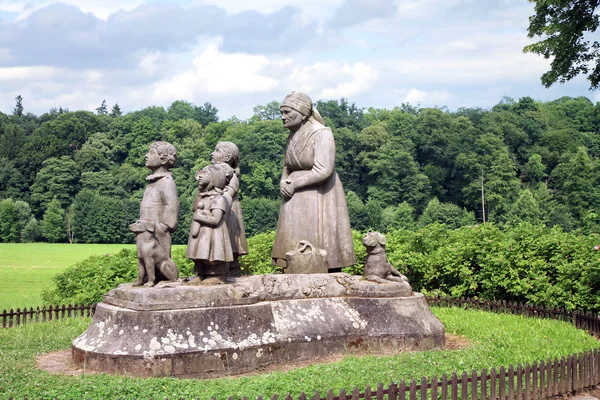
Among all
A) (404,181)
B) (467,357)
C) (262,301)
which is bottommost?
(467,357)

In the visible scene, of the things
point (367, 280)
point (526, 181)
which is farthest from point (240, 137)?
point (367, 280)

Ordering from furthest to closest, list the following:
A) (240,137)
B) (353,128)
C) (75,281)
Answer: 1. (353,128)
2. (240,137)
3. (75,281)

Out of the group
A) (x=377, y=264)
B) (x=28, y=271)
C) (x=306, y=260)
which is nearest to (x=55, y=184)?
(x=28, y=271)

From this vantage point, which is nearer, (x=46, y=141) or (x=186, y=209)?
(x=186, y=209)

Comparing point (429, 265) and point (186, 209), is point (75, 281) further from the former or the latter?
point (186, 209)

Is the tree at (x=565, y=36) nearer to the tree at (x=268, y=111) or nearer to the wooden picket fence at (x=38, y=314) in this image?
the wooden picket fence at (x=38, y=314)

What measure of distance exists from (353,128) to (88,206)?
2682cm

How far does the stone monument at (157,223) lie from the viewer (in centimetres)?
859

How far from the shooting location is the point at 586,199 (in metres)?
50.6

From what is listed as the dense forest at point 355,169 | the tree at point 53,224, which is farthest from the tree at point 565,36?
the tree at point 53,224

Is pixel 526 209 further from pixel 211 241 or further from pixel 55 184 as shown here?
pixel 211 241

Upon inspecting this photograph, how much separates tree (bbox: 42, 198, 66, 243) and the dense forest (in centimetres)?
11

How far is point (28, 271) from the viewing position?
28.2 meters

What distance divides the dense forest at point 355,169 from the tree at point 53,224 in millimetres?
110
